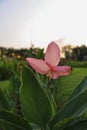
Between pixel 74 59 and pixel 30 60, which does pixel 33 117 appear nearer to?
pixel 30 60

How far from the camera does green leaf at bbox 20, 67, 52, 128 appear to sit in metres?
1.31

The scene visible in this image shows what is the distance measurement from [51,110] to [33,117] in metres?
0.09

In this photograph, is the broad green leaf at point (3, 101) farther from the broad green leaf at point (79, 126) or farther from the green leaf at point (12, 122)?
the broad green leaf at point (79, 126)

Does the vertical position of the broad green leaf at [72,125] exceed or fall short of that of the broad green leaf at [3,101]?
it falls short

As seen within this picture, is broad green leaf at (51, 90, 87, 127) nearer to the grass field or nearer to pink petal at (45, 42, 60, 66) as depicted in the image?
pink petal at (45, 42, 60, 66)

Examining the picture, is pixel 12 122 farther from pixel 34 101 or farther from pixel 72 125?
pixel 72 125

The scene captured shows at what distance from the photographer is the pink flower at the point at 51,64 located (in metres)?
1.29

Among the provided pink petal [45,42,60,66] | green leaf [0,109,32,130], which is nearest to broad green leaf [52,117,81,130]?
green leaf [0,109,32,130]

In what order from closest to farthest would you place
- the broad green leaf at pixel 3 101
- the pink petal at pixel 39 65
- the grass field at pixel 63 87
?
1. the pink petal at pixel 39 65
2. the broad green leaf at pixel 3 101
3. the grass field at pixel 63 87

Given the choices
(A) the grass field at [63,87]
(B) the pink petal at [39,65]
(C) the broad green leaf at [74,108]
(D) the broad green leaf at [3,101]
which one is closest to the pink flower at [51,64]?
(B) the pink petal at [39,65]

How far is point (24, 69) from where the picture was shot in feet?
4.27

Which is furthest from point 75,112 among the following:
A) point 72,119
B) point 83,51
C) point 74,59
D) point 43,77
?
point 83,51

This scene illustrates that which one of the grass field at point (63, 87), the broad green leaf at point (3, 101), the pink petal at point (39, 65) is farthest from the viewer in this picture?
the grass field at point (63, 87)

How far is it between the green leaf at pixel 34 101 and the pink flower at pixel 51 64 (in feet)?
0.11
